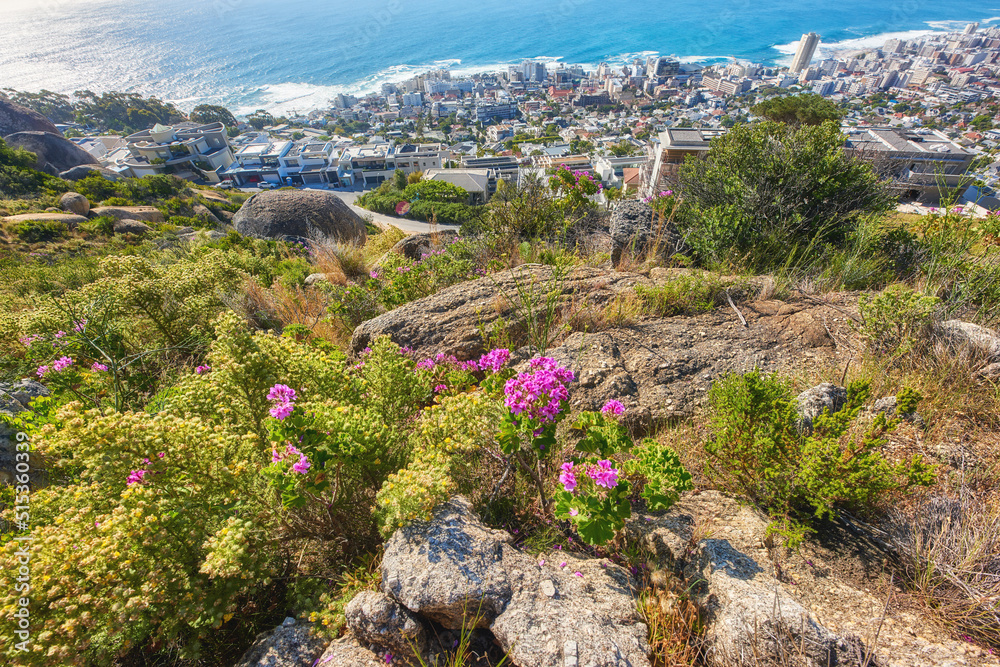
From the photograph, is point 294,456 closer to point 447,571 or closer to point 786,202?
point 447,571

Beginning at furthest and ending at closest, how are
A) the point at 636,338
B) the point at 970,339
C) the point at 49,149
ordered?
1. the point at 49,149
2. the point at 636,338
3. the point at 970,339

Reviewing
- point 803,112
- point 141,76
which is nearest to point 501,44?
point 141,76

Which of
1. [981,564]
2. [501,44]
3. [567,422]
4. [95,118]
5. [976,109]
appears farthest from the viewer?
[501,44]

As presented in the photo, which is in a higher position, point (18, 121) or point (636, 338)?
point (636, 338)

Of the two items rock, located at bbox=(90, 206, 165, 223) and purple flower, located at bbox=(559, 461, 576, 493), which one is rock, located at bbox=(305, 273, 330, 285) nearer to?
purple flower, located at bbox=(559, 461, 576, 493)

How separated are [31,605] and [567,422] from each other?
2.86 m

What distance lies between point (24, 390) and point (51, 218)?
20.4 m

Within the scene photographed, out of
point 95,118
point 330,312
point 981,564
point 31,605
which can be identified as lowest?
point 95,118

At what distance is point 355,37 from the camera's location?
117062 mm

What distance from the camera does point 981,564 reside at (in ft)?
6.07

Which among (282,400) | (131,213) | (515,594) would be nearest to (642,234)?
(515,594)

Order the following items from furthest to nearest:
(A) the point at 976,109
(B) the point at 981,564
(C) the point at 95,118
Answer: (C) the point at 95,118
(A) the point at 976,109
(B) the point at 981,564

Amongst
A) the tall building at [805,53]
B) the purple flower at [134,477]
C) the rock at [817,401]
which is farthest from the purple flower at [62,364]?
the tall building at [805,53]

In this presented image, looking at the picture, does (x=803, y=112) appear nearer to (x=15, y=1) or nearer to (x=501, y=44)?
(x=501, y=44)
